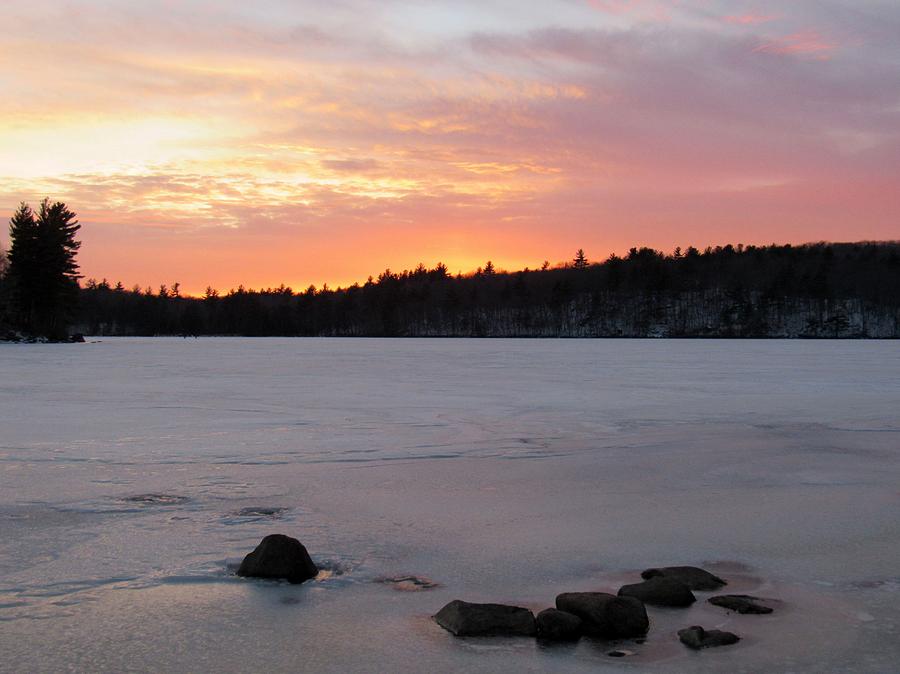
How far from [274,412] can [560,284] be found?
5856 inches

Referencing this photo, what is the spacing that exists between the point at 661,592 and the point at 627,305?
151642 millimetres

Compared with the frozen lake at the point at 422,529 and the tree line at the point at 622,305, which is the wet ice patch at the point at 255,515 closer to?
the frozen lake at the point at 422,529

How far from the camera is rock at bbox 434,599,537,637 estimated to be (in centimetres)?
423

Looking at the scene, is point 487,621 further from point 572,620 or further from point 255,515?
point 255,515

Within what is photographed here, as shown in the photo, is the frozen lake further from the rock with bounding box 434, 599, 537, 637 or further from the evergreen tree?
the evergreen tree

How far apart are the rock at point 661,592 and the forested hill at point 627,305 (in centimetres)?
13495

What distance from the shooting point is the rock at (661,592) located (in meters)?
4.68

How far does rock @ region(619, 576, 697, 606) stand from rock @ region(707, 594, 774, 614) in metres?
0.15

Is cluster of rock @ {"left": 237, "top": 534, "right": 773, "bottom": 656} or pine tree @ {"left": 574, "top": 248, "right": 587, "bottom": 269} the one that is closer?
cluster of rock @ {"left": 237, "top": 534, "right": 773, "bottom": 656}

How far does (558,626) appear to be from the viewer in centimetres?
422

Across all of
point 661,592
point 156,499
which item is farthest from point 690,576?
point 156,499

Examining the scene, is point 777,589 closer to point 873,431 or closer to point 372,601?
point 372,601

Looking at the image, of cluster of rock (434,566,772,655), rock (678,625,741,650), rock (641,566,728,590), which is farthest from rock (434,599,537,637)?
rock (641,566,728,590)

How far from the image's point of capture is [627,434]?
11.9 meters
